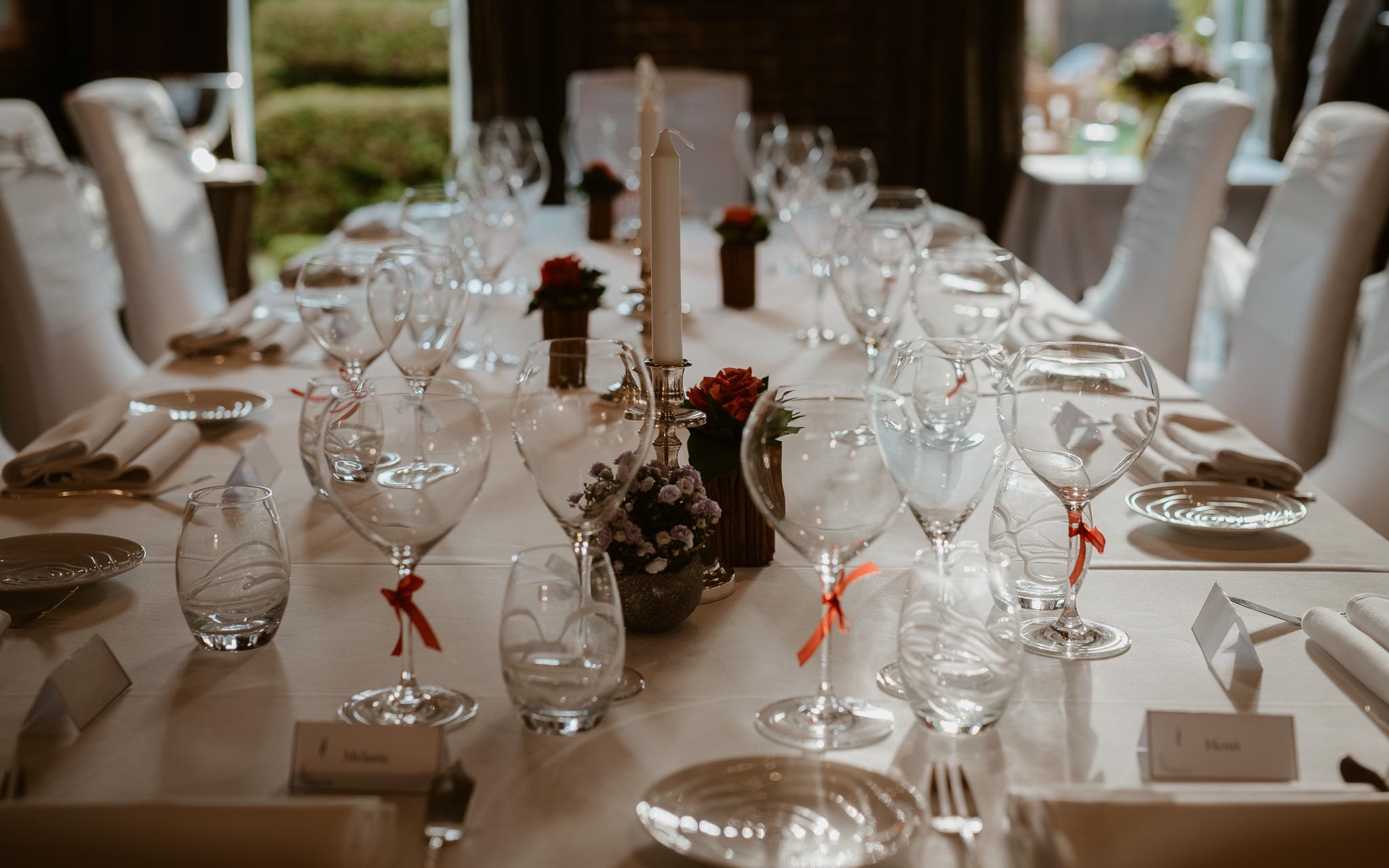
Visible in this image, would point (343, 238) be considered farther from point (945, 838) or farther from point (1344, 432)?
point (945, 838)

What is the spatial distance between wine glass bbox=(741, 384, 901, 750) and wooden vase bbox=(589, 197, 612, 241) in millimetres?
2441

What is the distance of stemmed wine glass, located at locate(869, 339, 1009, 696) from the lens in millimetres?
982

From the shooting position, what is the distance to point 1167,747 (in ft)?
2.93

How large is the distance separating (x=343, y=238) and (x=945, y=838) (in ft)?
8.63

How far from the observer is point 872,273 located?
185cm

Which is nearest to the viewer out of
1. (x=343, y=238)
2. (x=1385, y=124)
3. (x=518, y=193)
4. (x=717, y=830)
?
(x=717, y=830)

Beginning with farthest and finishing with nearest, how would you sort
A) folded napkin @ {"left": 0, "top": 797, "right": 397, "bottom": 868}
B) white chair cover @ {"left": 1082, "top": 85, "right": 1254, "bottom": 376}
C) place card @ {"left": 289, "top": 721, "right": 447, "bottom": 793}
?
white chair cover @ {"left": 1082, "top": 85, "right": 1254, "bottom": 376}, place card @ {"left": 289, "top": 721, "right": 447, "bottom": 793}, folded napkin @ {"left": 0, "top": 797, "right": 397, "bottom": 868}

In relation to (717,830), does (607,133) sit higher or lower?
higher

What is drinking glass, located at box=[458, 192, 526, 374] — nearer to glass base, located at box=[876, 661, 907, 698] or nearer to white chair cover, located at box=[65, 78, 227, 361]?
glass base, located at box=[876, 661, 907, 698]

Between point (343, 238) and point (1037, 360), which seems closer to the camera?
point (1037, 360)

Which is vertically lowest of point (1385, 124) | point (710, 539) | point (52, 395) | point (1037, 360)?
point (52, 395)

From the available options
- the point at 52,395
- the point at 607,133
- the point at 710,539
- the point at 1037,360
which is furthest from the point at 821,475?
the point at 607,133

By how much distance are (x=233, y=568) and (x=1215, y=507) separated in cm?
98

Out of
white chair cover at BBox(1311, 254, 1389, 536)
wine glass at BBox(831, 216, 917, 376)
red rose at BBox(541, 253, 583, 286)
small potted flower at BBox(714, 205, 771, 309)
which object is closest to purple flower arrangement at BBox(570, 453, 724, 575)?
wine glass at BBox(831, 216, 917, 376)
